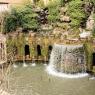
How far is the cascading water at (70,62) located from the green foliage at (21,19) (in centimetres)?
576

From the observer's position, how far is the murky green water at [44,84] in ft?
103

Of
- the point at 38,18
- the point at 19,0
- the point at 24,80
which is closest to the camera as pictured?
the point at 24,80

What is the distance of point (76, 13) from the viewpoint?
41312 millimetres

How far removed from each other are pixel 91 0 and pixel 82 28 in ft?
10.2

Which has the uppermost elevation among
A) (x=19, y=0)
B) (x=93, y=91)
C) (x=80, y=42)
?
(x=19, y=0)

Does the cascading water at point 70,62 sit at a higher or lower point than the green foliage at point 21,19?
lower

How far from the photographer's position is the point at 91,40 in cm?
3662

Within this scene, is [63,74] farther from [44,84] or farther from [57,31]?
[57,31]

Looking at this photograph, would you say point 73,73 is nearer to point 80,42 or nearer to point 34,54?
point 80,42

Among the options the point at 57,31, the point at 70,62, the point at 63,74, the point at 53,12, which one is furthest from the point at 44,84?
the point at 53,12

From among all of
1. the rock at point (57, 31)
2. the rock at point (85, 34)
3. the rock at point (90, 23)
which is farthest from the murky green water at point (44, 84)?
the rock at point (90, 23)

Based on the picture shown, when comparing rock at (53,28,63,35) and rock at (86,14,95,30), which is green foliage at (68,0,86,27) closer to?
rock at (86,14,95,30)

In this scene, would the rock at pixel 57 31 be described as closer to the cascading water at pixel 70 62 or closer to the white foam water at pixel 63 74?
the cascading water at pixel 70 62

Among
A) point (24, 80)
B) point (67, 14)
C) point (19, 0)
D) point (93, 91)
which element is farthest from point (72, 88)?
point (19, 0)
